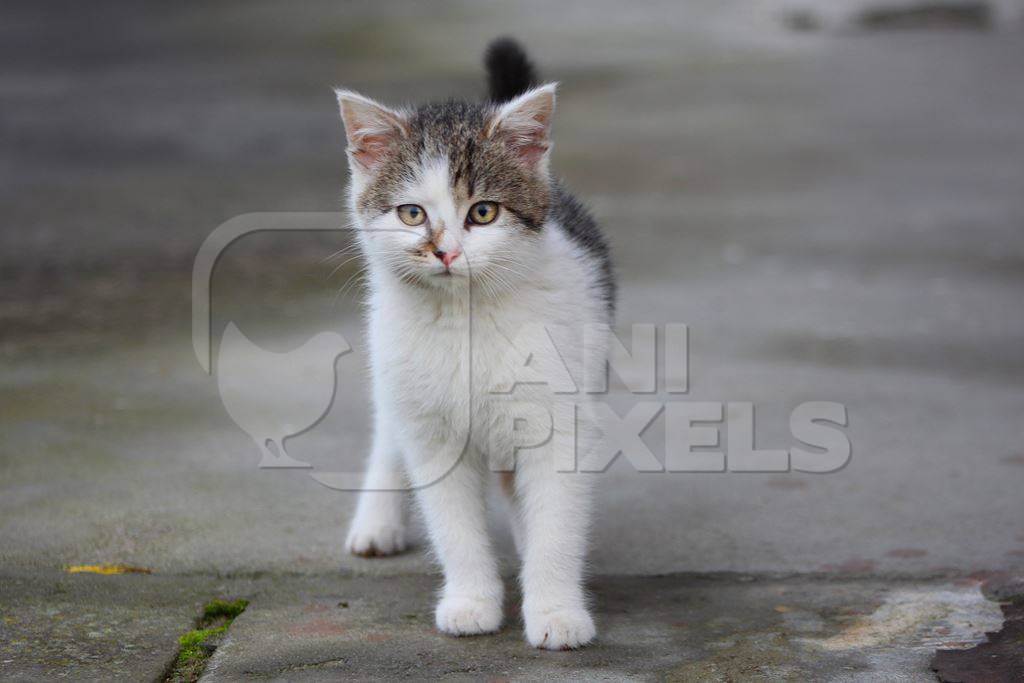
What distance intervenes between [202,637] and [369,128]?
1284 millimetres

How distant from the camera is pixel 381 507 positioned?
11.5 ft

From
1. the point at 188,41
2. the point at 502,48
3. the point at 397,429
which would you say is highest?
the point at 188,41

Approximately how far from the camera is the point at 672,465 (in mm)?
4137

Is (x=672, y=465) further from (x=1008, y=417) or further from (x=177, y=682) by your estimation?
(x=177, y=682)

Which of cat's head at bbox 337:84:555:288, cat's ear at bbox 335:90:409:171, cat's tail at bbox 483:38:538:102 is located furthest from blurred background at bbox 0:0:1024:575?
cat's tail at bbox 483:38:538:102

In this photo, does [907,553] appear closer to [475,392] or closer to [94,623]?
[475,392]

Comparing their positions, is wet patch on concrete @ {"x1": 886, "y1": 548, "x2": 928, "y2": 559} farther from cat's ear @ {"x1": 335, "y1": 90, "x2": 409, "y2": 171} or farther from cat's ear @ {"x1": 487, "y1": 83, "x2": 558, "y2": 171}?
cat's ear @ {"x1": 335, "y1": 90, "x2": 409, "y2": 171}

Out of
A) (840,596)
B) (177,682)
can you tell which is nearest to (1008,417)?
(840,596)

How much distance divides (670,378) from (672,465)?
3.07ft

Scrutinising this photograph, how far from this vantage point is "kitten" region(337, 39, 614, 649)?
9.57ft

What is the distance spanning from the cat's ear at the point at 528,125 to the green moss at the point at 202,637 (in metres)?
1.32

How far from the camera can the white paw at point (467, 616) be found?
9.59ft

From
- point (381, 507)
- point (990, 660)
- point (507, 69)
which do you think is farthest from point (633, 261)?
point (990, 660)
